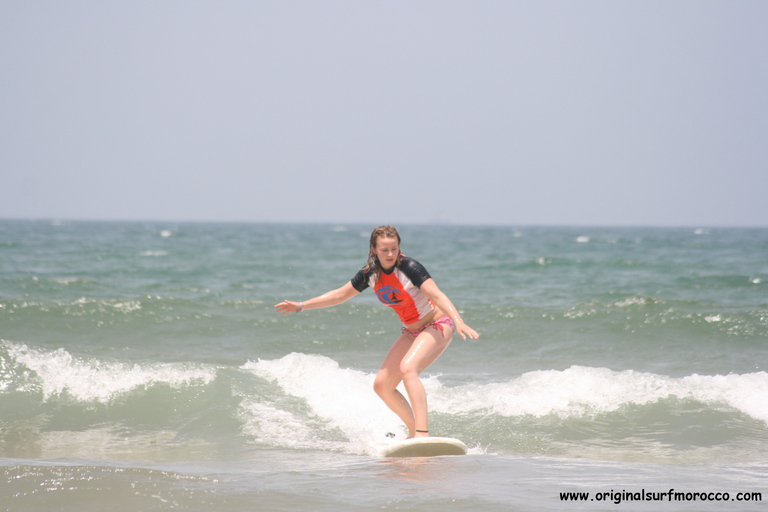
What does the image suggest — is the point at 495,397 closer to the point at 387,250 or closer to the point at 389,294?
the point at 389,294

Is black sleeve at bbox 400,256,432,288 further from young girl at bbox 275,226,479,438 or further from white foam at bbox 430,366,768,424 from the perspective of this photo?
white foam at bbox 430,366,768,424

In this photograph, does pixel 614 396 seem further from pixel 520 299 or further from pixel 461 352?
pixel 520 299

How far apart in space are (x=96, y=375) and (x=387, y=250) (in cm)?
490

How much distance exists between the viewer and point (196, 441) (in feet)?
22.0

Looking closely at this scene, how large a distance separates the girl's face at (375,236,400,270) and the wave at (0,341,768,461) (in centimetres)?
177

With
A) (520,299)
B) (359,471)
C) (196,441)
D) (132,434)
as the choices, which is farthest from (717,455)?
(520,299)

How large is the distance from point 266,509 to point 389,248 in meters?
2.32

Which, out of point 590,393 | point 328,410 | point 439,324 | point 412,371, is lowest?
point 328,410

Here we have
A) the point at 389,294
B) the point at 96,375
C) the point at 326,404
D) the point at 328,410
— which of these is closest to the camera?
the point at 389,294

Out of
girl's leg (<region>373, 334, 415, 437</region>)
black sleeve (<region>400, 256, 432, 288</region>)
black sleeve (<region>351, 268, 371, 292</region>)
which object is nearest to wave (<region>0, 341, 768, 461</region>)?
girl's leg (<region>373, 334, 415, 437</region>)

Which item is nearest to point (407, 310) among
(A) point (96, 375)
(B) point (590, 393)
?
(B) point (590, 393)

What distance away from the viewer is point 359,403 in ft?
26.0

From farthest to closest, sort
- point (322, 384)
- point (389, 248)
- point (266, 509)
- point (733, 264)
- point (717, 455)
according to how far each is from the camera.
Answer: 1. point (733, 264)
2. point (322, 384)
3. point (717, 455)
4. point (389, 248)
5. point (266, 509)

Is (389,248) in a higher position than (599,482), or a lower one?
higher
